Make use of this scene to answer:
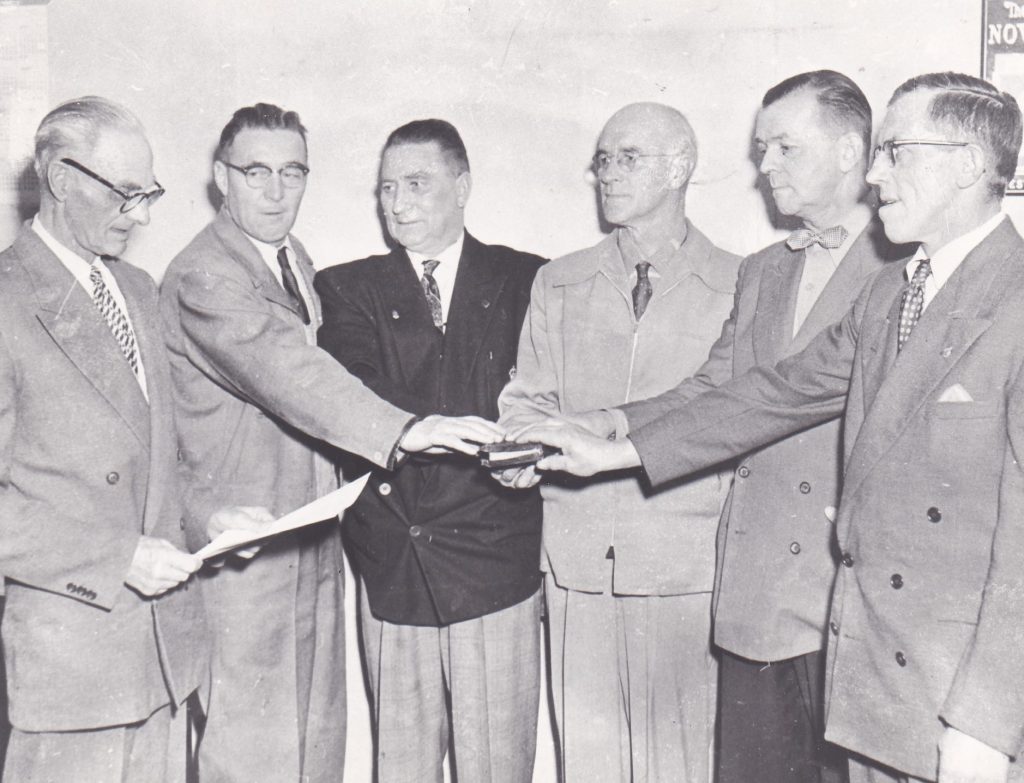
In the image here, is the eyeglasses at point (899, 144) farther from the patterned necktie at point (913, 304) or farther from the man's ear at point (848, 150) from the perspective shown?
the man's ear at point (848, 150)

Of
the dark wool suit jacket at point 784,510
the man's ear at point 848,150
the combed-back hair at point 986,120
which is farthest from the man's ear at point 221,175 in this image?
the combed-back hair at point 986,120

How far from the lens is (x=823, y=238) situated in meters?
3.02

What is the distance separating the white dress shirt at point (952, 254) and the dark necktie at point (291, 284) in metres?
1.92

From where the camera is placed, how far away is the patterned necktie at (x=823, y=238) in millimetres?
3010

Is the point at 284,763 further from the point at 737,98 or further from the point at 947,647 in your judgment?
A: the point at 737,98

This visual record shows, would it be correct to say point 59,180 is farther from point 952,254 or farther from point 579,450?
point 952,254

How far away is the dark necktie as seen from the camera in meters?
3.34

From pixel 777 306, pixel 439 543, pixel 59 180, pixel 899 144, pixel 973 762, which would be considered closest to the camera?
pixel 973 762

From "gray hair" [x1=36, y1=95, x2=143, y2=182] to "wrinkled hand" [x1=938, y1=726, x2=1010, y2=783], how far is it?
96.8 inches

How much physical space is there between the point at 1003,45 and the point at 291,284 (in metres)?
2.64

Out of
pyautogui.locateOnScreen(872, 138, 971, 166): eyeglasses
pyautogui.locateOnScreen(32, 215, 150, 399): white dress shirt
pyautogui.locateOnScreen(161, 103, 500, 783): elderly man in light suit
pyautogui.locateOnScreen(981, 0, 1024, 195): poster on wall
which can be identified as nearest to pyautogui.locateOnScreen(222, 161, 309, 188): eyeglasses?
pyautogui.locateOnScreen(161, 103, 500, 783): elderly man in light suit

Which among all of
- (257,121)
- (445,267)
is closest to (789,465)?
(445,267)

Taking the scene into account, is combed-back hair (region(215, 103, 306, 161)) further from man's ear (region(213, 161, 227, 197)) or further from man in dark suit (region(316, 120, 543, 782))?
man in dark suit (region(316, 120, 543, 782))

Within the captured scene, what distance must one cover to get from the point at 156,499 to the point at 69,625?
0.37 metres
